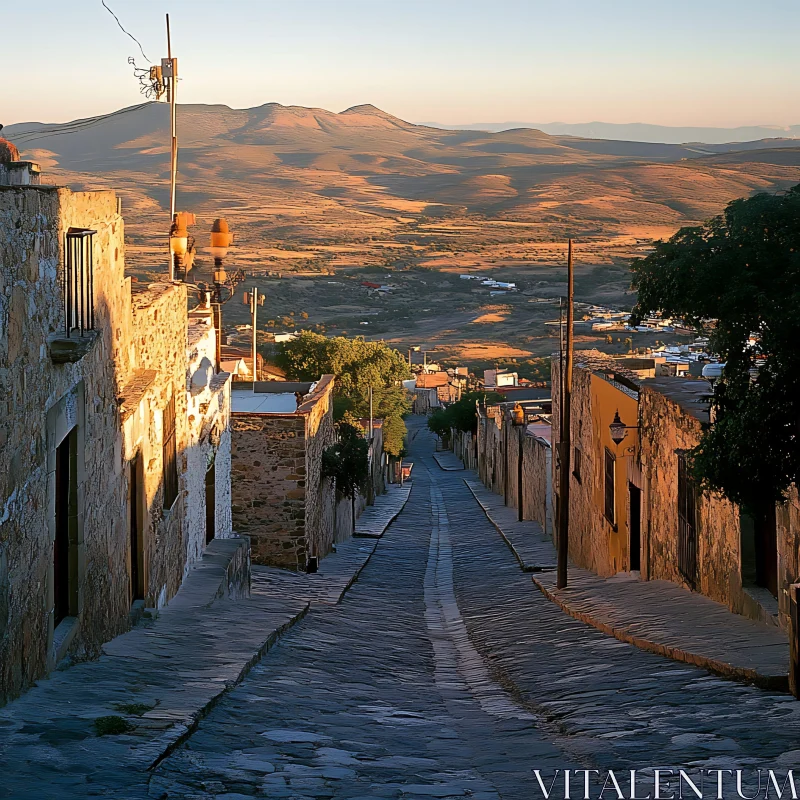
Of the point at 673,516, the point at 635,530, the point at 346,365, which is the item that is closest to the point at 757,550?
the point at 673,516

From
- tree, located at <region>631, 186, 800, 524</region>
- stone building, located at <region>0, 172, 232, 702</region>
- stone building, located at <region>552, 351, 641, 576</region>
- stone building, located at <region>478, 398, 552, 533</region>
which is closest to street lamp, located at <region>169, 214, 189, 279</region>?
stone building, located at <region>0, 172, 232, 702</region>

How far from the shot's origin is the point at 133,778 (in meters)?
4.75

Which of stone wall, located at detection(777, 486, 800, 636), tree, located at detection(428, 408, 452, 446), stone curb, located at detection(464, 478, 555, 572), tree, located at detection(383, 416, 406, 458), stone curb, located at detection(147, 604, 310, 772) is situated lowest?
tree, located at detection(428, 408, 452, 446)

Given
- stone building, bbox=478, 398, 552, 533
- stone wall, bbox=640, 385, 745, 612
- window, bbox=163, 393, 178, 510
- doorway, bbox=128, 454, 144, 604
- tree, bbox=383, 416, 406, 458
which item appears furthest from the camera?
tree, bbox=383, 416, 406, 458

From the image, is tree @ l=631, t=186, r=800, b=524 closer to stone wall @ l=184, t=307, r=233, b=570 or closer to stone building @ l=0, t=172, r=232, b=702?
stone building @ l=0, t=172, r=232, b=702

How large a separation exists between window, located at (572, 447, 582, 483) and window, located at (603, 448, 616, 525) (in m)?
2.38

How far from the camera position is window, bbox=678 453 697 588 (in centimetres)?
1163

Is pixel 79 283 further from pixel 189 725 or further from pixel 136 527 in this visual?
pixel 189 725

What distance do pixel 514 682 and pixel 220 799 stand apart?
4.82m

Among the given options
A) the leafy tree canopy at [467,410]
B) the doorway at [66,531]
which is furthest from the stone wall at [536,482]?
→ the leafy tree canopy at [467,410]

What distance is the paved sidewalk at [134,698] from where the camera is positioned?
473cm

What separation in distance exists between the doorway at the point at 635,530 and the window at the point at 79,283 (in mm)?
9047

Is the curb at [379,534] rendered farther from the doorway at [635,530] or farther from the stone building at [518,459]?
the doorway at [635,530]

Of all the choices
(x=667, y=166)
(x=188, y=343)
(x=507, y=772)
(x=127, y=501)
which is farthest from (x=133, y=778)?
(x=667, y=166)
